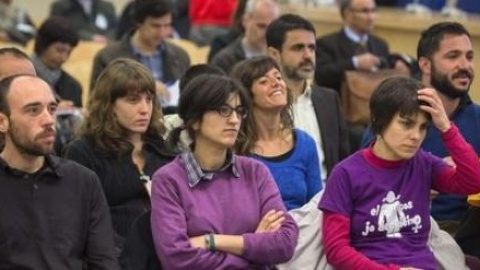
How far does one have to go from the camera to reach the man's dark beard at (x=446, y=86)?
4.68 m

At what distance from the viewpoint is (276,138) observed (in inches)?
180

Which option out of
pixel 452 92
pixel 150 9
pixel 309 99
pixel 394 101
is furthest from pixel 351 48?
pixel 394 101

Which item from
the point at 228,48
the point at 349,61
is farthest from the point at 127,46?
the point at 349,61

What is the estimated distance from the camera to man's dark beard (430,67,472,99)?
15.4ft

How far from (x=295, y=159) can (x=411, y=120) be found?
2.48 feet

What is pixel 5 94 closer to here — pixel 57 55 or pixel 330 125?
pixel 330 125

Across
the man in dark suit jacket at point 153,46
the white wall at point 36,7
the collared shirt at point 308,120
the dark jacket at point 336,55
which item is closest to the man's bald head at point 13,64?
the collared shirt at point 308,120

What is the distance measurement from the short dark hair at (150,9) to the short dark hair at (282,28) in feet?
3.83

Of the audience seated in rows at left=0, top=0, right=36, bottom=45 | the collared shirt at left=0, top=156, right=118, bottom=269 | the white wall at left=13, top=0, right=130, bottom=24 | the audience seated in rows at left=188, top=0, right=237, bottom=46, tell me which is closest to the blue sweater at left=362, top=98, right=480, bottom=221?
the collared shirt at left=0, top=156, right=118, bottom=269

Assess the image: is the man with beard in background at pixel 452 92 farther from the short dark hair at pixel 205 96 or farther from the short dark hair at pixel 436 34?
the short dark hair at pixel 205 96

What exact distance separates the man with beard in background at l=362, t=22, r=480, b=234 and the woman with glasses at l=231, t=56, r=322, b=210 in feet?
0.99

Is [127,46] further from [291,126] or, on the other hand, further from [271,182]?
[271,182]

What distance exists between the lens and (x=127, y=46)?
655 cm

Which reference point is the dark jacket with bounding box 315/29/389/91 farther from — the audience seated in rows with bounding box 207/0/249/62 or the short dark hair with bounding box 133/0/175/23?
the short dark hair with bounding box 133/0/175/23
